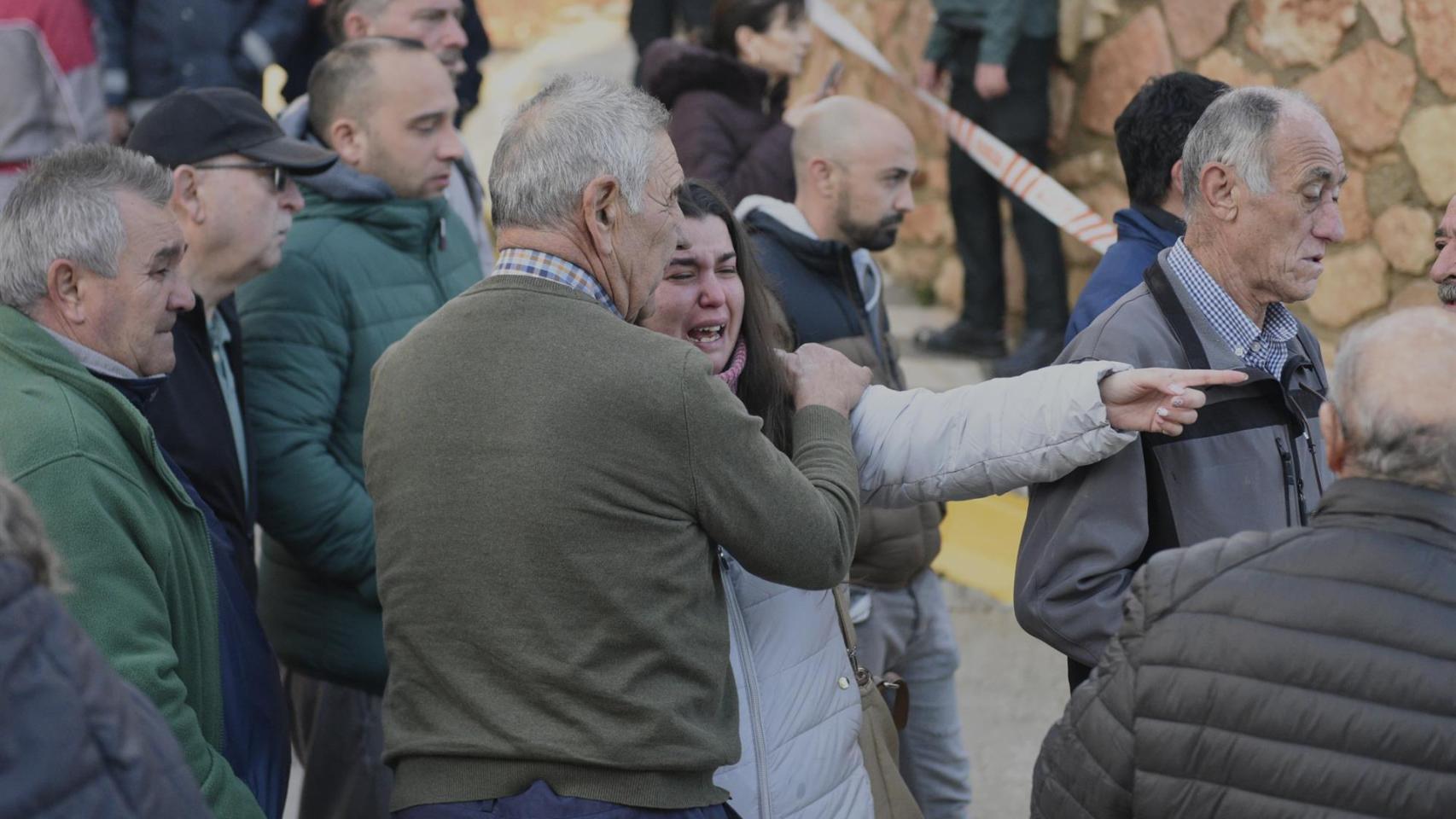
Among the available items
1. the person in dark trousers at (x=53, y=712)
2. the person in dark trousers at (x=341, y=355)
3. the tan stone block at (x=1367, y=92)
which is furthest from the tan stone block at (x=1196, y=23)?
the person in dark trousers at (x=53, y=712)

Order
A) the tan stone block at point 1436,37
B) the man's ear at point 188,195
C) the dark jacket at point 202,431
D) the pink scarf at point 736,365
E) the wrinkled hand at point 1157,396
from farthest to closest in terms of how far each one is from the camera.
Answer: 1. the tan stone block at point 1436,37
2. the man's ear at point 188,195
3. the dark jacket at point 202,431
4. the pink scarf at point 736,365
5. the wrinkled hand at point 1157,396

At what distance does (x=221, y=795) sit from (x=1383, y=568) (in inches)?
64.0

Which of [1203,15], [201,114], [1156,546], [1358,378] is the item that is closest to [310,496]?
[201,114]

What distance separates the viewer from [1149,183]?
11.2 ft

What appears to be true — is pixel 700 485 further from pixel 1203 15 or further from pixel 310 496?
pixel 1203 15

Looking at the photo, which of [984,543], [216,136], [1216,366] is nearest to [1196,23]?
[984,543]

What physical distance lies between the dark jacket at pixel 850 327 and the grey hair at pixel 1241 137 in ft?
3.21

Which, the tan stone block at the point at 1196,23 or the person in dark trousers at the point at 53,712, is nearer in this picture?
the person in dark trousers at the point at 53,712

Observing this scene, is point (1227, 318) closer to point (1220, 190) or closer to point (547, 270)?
point (1220, 190)

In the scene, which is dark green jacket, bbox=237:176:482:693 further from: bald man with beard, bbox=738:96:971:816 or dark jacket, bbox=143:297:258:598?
bald man with beard, bbox=738:96:971:816

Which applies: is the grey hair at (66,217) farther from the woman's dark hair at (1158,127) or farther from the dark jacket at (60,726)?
the woman's dark hair at (1158,127)

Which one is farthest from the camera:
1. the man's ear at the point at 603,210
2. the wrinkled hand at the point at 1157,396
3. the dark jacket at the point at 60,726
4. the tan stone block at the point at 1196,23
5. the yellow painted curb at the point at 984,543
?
the tan stone block at the point at 1196,23

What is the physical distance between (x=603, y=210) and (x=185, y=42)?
403 cm

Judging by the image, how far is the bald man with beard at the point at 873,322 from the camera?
364 centimetres
